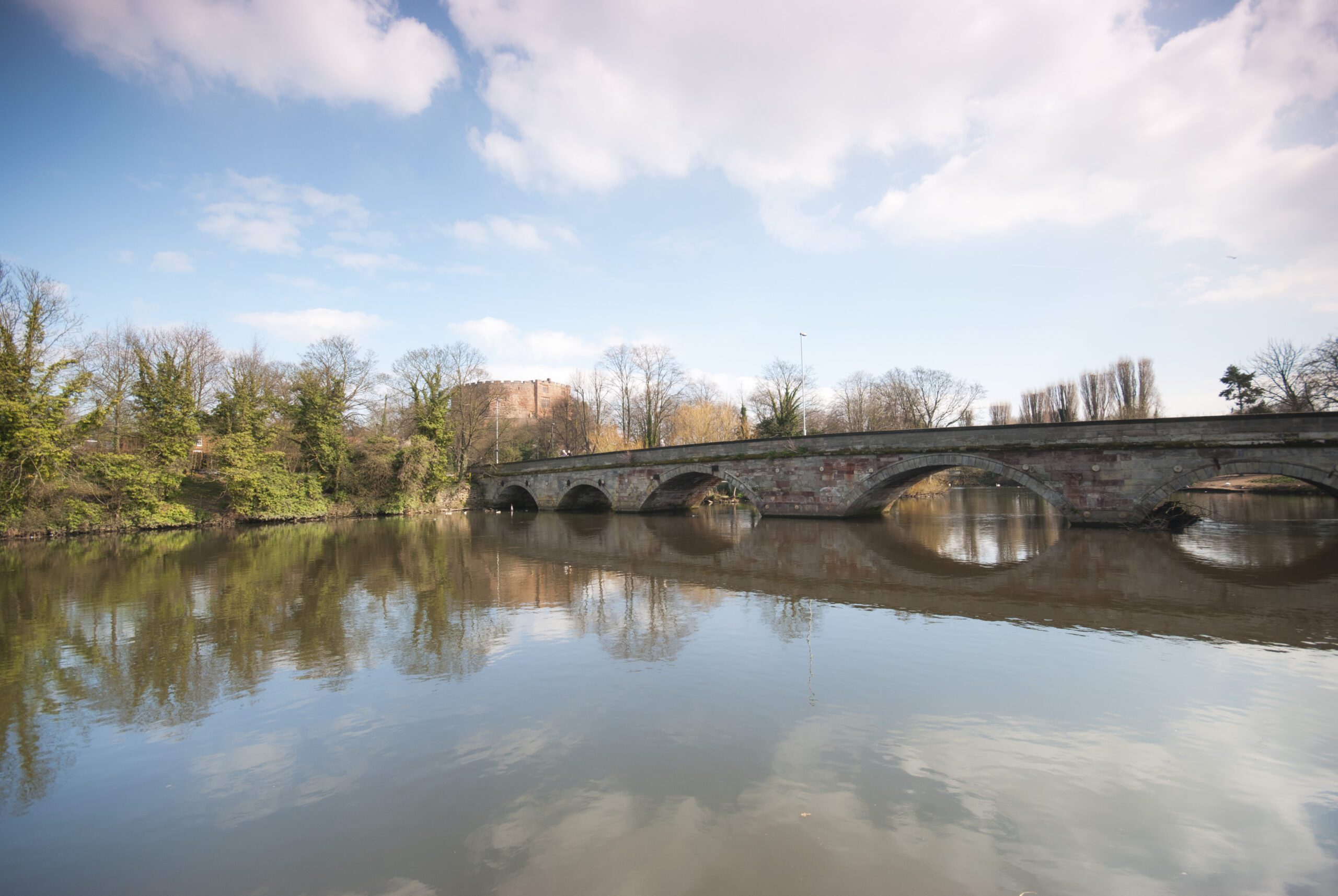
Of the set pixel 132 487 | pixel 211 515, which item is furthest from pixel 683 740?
pixel 211 515

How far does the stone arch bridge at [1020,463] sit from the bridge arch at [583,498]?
2.41 metres

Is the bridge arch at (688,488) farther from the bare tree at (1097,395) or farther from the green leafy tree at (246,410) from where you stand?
the bare tree at (1097,395)

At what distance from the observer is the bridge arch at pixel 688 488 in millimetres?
25703

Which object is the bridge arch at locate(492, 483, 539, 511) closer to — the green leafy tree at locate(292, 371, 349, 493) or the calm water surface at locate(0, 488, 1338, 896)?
the green leafy tree at locate(292, 371, 349, 493)

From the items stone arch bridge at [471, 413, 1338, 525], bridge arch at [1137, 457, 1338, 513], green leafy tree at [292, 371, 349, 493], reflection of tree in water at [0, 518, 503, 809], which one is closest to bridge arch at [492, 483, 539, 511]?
green leafy tree at [292, 371, 349, 493]

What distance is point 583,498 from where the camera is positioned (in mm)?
34938

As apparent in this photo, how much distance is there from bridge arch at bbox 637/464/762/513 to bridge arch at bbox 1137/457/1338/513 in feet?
41.3

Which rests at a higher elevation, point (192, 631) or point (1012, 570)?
point (192, 631)

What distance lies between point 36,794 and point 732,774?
4.60 m

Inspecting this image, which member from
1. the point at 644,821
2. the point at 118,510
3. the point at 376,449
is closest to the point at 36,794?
the point at 644,821

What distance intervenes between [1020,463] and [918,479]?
16.0 feet

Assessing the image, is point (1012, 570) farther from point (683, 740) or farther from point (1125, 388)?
point (1125, 388)

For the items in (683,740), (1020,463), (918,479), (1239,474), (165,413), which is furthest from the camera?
(165,413)

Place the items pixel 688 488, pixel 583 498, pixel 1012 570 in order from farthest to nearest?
pixel 583 498
pixel 688 488
pixel 1012 570
